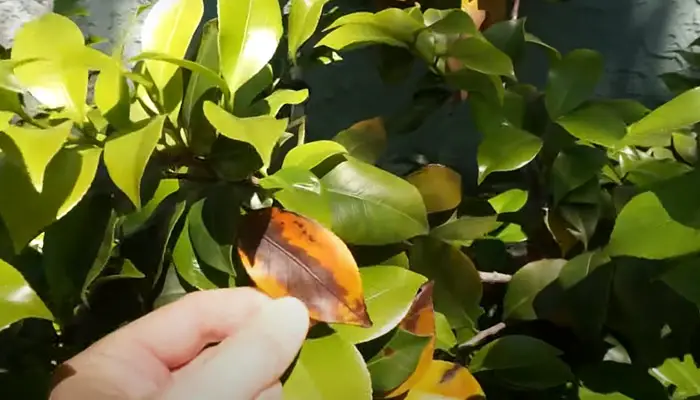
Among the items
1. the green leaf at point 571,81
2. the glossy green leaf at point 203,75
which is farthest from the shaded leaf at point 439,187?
the glossy green leaf at point 203,75

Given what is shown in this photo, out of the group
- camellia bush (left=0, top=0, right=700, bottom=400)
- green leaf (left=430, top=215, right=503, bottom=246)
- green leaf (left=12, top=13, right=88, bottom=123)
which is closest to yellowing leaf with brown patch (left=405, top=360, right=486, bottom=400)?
camellia bush (left=0, top=0, right=700, bottom=400)

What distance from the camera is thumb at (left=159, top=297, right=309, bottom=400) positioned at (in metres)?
0.43

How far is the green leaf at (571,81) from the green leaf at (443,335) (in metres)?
0.20

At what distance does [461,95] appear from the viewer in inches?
31.1

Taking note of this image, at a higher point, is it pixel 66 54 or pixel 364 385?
pixel 66 54

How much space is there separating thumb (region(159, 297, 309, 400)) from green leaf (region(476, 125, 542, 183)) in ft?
0.68

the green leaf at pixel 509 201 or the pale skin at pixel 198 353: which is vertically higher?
the pale skin at pixel 198 353

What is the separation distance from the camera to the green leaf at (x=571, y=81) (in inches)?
24.3

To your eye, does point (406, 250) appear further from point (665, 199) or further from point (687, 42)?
point (687, 42)

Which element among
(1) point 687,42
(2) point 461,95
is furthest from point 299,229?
(1) point 687,42

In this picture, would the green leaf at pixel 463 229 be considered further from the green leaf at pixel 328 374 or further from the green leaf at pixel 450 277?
the green leaf at pixel 328 374

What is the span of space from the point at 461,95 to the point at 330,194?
0.32 m

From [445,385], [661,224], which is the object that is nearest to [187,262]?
[445,385]

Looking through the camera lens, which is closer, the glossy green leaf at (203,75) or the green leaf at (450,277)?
the glossy green leaf at (203,75)
